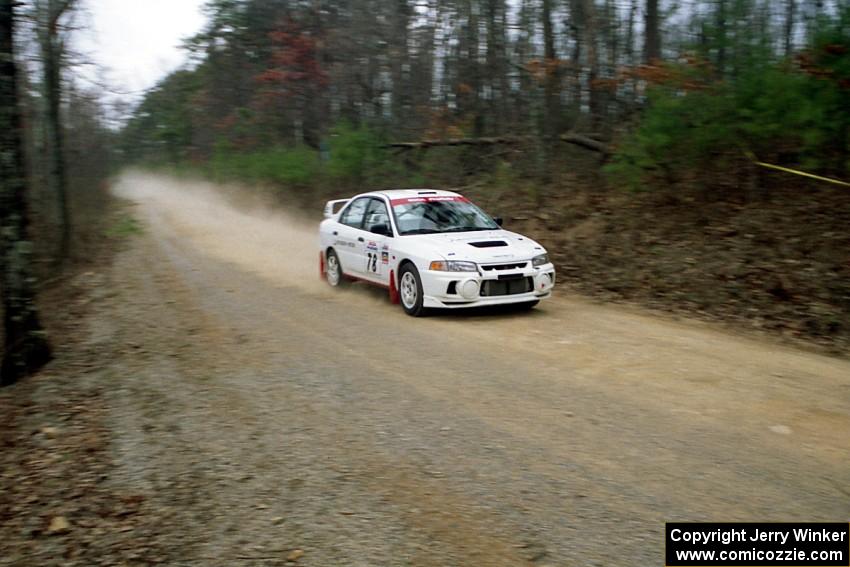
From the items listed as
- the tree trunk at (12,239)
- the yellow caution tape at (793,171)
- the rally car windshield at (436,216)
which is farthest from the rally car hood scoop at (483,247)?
the tree trunk at (12,239)

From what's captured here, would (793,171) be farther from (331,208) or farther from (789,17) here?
(331,208)

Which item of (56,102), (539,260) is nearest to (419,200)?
(539,260)

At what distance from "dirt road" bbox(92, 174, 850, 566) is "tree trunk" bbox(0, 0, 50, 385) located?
98 centimetres

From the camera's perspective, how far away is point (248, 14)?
44250 millimetres

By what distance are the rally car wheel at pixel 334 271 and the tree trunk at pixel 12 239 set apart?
5673mm

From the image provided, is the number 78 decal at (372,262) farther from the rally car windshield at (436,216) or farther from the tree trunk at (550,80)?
the tree trunk at (550,80)

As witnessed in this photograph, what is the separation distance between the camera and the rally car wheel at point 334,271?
13.4 meters

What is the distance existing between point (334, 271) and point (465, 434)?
7.86 m

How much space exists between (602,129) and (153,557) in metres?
15.5

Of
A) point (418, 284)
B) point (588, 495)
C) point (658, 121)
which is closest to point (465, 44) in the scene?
point (658, 121)

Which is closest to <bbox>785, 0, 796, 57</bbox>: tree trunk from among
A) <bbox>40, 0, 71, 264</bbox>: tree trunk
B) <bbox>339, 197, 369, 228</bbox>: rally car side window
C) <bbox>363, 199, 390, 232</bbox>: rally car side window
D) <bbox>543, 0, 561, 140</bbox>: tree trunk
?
<bbox>543, 0, 561, 140</bbox>: tree trunk

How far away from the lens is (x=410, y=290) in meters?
10.9

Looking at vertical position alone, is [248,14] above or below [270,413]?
above

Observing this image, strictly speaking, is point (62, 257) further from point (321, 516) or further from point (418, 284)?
point (321, 516)
